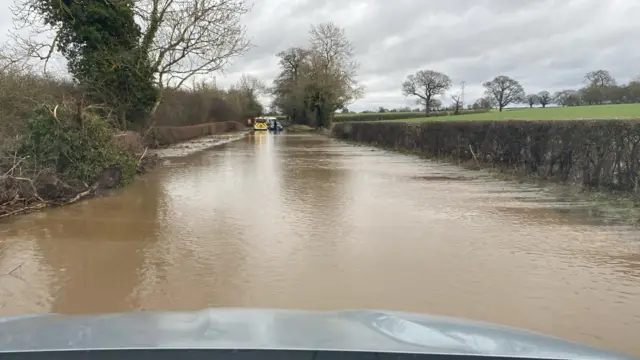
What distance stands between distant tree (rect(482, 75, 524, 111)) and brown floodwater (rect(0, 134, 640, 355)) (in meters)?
73.5

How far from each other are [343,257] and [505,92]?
80289 millimetres

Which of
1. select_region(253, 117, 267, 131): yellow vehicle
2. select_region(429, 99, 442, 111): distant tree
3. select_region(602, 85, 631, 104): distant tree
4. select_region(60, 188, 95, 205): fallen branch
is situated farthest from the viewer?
select_region(429, 99, 442, 111): distant tree

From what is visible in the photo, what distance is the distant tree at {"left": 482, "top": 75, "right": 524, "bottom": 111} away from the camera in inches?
3155

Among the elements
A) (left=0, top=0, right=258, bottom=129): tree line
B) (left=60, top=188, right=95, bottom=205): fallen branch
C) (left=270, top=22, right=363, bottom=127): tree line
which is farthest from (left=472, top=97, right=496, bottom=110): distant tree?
(left=60, top=188, right=95, bottom=205): fallen branch

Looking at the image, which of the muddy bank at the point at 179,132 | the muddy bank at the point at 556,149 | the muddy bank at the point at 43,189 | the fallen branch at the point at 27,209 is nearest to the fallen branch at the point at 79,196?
the muddy bank at the point at 43,189

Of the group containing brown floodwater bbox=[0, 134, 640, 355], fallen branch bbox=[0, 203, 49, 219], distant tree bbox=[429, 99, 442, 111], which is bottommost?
brown floodwater bbox=[0, 134, 640, 355]

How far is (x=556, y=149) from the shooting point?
1300 cm

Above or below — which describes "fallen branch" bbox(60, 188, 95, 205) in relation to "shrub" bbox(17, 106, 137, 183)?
below

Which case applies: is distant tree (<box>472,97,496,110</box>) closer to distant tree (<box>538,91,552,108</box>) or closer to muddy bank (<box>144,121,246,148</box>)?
distant tree (<box>538,91,552,108</box>)

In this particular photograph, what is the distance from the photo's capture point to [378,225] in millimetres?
8727

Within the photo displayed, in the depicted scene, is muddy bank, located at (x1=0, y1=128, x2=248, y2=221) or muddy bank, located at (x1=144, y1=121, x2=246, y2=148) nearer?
muddy bank, located at (x1=0, y1=128, x2=248, y2=221)

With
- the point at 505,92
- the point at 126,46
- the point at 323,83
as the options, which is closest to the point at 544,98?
the point at 505,92

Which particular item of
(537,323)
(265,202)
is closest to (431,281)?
(537,323)

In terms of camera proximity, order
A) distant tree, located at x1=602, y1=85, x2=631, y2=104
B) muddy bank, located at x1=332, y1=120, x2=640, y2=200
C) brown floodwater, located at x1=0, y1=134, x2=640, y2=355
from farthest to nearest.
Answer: distant tree, located at x1=602, y1=85, x2=631, y2=104 → muddy bank, located at x1=332, y1=120, x2=640, y2=200 → brown floodwater, located at x1=0, y1=134, x2=640, y2=355
